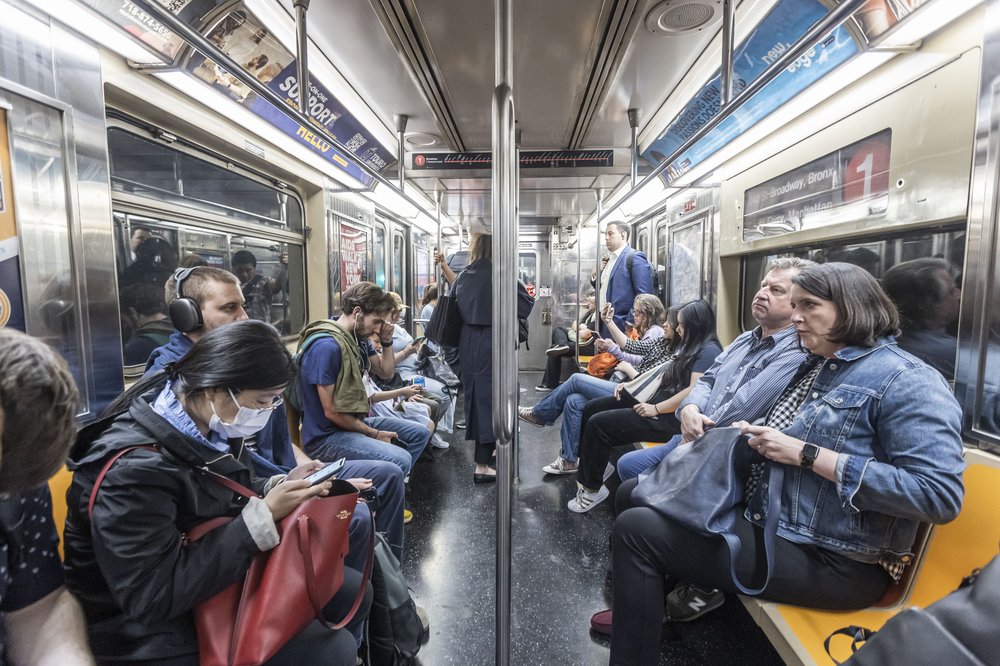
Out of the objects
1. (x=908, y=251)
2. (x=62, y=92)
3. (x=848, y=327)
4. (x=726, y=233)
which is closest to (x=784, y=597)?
(x=848, y=327)

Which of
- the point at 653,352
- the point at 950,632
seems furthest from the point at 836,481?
the point at 653,352

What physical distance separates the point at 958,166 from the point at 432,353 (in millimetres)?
4104

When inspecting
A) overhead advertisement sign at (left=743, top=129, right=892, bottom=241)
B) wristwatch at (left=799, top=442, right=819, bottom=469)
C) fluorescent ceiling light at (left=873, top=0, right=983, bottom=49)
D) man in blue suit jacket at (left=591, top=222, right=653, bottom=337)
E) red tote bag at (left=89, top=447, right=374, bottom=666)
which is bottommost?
red tote bag at (left=89, top=447, right=374, bottom=666)

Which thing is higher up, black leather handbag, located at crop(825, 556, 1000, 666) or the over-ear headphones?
the over-ear headphones

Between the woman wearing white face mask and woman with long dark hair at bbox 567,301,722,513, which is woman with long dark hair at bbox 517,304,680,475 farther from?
the woman wearing white face mask

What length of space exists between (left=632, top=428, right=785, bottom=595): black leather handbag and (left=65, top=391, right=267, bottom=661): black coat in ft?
4.48

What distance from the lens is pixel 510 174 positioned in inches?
50.9

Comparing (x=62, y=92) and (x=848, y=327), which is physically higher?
(x=62, y=92)

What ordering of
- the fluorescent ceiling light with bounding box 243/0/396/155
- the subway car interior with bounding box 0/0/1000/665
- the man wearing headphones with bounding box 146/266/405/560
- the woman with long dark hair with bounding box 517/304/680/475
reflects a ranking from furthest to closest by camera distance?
the woman with long dark hair with bounding box 517/304/680/475
the fluorescent ceiling light with bounding box 243/0/396/155
the man wearing headphones with bounding box 146/266/405/560
the subway car interior with bounding box 0/0/1000/665

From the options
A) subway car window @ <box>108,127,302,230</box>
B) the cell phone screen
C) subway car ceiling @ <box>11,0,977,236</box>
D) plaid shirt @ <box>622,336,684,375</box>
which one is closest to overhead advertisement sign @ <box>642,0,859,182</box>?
subway car ceiling @ <box>11,0,977,236</box>

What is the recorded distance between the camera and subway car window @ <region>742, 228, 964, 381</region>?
5.59 ft

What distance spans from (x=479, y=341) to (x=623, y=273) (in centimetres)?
223

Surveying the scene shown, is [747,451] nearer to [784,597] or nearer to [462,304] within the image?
[784,597]

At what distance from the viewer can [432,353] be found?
491 cm
